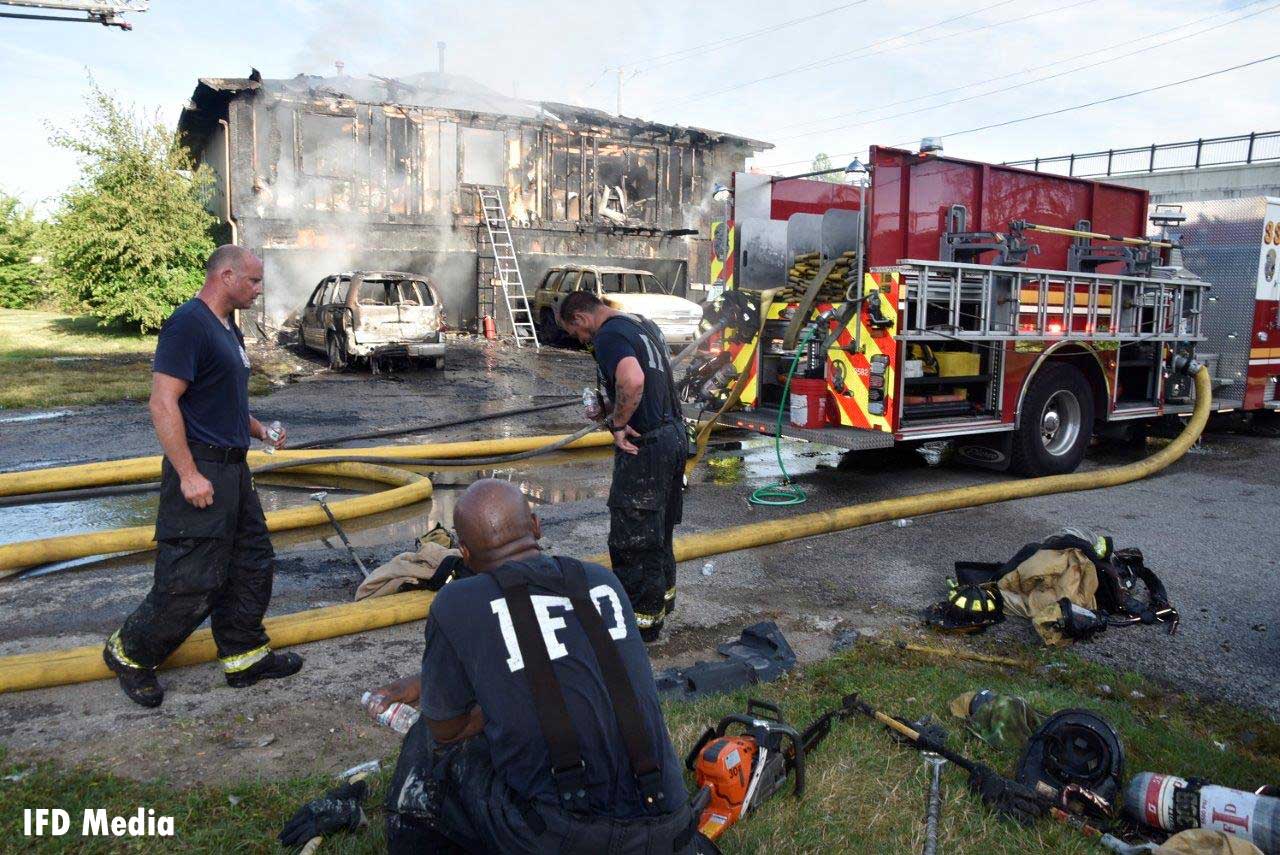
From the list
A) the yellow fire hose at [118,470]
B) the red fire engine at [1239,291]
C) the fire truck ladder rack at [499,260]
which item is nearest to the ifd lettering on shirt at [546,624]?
the yellow fire hose at [118,470]

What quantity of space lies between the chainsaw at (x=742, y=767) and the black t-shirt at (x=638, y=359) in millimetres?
1647

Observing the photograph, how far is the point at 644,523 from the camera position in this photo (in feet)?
14.1

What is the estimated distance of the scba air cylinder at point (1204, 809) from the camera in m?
2.55

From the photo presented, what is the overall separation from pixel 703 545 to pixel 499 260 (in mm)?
17120

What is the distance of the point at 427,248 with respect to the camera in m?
21.4

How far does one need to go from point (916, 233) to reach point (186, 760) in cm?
619

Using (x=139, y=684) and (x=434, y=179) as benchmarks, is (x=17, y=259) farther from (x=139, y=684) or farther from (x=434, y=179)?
(x=139, y=684)

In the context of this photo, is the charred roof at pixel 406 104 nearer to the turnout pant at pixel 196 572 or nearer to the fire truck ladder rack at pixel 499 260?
the fire truck ladder rack at pixel 499 260

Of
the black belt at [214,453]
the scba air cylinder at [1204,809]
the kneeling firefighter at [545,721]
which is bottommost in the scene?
the scba air cylinder at [1204,809]

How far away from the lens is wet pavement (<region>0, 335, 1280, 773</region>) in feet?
12.7

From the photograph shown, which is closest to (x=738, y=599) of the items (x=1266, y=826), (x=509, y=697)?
(x=1266, y=826)

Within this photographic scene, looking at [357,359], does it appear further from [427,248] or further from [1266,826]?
[1266,826]

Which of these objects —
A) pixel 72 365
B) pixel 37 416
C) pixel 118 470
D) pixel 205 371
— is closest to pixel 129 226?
pixel 72 365

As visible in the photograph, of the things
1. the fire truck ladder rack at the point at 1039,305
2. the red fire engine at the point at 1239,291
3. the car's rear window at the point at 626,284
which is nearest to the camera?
the fire truck ladder rack at the point at 1039,305
